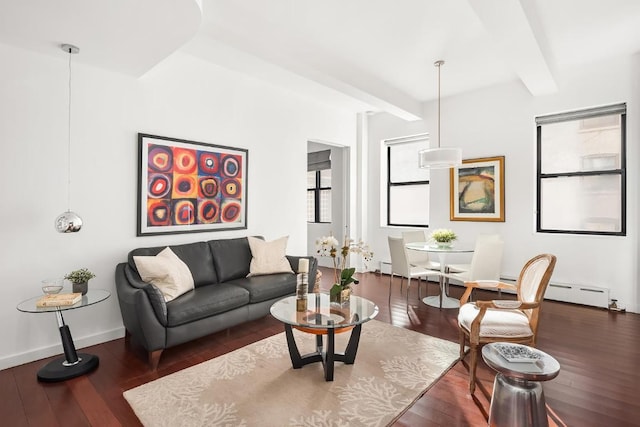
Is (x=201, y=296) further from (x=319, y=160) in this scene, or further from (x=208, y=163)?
(x=319, y=160)

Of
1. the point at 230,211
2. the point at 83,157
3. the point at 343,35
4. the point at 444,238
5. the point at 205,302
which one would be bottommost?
the point at 205,302

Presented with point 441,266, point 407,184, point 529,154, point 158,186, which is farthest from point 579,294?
point 158,186

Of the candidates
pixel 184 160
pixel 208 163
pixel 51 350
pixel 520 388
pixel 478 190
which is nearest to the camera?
pixel 520 388

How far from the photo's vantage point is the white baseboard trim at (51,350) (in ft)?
9.14

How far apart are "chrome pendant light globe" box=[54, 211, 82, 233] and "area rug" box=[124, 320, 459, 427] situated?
4.55 feet

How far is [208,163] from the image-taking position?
4090 mm

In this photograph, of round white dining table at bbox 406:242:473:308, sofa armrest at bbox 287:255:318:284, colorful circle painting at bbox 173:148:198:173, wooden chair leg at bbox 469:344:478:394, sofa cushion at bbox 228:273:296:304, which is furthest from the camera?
round white dining table at bbox 406:242:473:308

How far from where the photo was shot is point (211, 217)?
13.6ft

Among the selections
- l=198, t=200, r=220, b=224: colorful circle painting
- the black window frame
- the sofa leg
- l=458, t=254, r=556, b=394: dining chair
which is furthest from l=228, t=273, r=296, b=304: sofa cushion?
the black window frame

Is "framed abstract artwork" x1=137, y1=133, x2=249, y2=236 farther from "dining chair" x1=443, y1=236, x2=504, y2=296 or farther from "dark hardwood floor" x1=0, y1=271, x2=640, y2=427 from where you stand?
"dining chair" x1=443, y1=236, x2=504, y2=296

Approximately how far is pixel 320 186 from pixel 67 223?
5320 mm

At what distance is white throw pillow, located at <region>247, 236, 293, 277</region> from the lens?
4.01 metres

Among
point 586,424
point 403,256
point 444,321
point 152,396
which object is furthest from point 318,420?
point 403,256

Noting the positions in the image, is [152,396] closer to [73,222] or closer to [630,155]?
[73,222]
